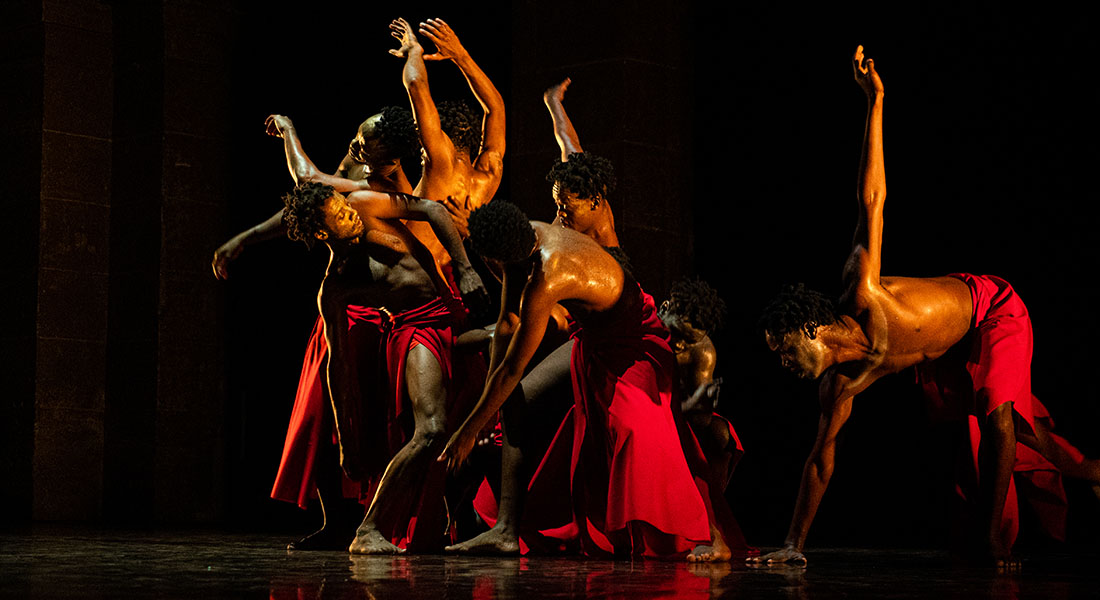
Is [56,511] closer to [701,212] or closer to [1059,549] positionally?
[701,212]

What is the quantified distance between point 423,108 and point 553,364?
3.72ft

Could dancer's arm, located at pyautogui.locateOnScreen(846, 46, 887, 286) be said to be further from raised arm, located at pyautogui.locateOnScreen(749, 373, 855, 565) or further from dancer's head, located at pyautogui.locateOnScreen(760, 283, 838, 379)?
raised arm, located at pyautogui.locateOnScreen(749, 373, 855, 565)

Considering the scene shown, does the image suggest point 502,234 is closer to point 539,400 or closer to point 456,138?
point 539,400

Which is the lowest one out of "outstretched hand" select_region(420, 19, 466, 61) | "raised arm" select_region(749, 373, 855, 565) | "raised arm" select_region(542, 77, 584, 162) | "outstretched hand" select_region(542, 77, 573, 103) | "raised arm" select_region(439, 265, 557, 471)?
"raised arm" select_region(749, 373, 855, 565)

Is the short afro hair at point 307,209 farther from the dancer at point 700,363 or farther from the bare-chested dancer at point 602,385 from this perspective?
the dancer at point 700,363

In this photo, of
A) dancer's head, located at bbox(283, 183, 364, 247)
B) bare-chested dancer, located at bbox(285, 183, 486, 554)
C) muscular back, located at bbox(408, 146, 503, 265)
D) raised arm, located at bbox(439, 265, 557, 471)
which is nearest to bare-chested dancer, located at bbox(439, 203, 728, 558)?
raised arm, located at bbox(439, 265, 557, 471)

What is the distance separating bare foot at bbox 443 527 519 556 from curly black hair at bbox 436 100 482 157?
1.68 m

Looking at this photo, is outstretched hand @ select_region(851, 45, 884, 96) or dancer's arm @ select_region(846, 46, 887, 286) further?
outstretched hand @ select_region(851, 45, 884, 96)

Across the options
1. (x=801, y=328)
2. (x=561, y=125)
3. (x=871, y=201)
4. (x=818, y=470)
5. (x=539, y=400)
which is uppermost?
(x=561, y=125)

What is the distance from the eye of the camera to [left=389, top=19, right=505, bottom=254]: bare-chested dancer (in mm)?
5652

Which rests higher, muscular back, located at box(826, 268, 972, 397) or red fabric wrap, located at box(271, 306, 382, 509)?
muscular back, located at box(826, 268, 972, 397)

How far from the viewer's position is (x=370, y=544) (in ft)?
16.8

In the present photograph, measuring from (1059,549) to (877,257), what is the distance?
6.06ft

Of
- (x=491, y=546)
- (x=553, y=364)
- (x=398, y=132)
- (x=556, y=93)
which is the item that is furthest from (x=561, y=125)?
(x=491, y=546)
